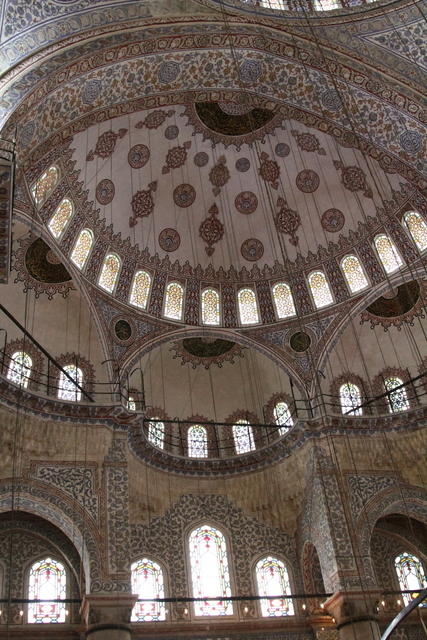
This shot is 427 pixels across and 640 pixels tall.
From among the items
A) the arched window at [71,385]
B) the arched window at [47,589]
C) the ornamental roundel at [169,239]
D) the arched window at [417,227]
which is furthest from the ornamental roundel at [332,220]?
the arched window at [47,589]

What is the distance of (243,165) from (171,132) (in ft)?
6.48

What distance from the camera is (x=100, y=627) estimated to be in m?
11.6

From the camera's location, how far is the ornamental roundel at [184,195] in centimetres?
1652

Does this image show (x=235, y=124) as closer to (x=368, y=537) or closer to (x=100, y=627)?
(x=368, y=537)

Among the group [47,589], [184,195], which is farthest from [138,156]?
[47,589]

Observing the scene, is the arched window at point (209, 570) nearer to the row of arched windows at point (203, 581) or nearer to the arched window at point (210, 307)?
the row of arched windows at point (203, 581)

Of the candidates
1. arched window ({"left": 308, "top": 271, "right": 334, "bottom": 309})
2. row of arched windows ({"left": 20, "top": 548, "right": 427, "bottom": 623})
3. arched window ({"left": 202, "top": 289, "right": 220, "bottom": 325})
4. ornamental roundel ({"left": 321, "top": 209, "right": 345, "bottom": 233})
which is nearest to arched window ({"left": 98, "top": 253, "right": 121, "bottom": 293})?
arched window ({"left": 202, "top": 289, "right": 220, "bottom": 325})

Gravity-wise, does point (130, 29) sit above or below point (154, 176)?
below

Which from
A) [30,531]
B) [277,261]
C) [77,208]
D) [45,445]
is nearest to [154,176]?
[77,208]

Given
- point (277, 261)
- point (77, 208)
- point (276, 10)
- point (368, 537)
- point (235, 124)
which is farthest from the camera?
point (277, 261)

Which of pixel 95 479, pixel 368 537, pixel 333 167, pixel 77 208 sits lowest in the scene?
pixel 368 537

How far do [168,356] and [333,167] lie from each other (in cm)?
590

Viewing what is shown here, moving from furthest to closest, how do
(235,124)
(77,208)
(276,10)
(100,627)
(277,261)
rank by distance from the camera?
(277,261)
(235,124)
(77,208)
(276,10)
(100,627)

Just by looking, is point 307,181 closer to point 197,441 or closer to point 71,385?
point 197,441
